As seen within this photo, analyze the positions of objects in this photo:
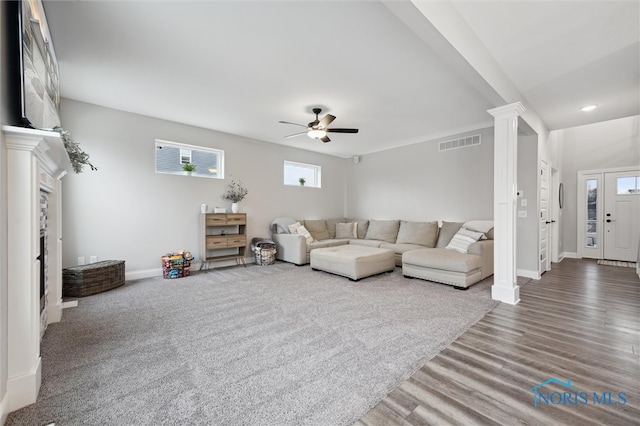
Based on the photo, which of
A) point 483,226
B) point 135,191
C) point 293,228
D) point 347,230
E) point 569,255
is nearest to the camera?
point 135,191

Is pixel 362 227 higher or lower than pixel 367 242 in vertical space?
higher

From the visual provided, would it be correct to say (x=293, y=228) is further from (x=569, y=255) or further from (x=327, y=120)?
(x=569, y=255)

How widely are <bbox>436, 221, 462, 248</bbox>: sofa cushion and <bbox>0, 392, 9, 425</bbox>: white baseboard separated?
5.21 metres

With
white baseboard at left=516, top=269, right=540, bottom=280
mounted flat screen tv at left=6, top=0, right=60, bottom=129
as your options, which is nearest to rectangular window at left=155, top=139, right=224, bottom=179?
mounted flat screen tv at left=6, top=0, right=60, bottom=129

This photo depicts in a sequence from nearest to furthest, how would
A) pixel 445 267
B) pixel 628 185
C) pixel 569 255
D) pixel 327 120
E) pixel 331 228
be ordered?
pixel 327 120
pixel 445 267
pixel 628 185
pixel 569 255
pixel 331 228

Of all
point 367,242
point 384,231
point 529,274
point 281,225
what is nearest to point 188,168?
point 281,225

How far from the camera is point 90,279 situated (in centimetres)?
336

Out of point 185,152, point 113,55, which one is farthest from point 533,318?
point 185,152

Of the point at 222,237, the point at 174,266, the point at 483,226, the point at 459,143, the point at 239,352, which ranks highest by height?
the point at 459,143

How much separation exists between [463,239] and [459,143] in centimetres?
205

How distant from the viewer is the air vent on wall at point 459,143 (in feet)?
16.5

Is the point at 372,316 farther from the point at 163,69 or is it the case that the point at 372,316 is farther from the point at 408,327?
the point at 163,69
